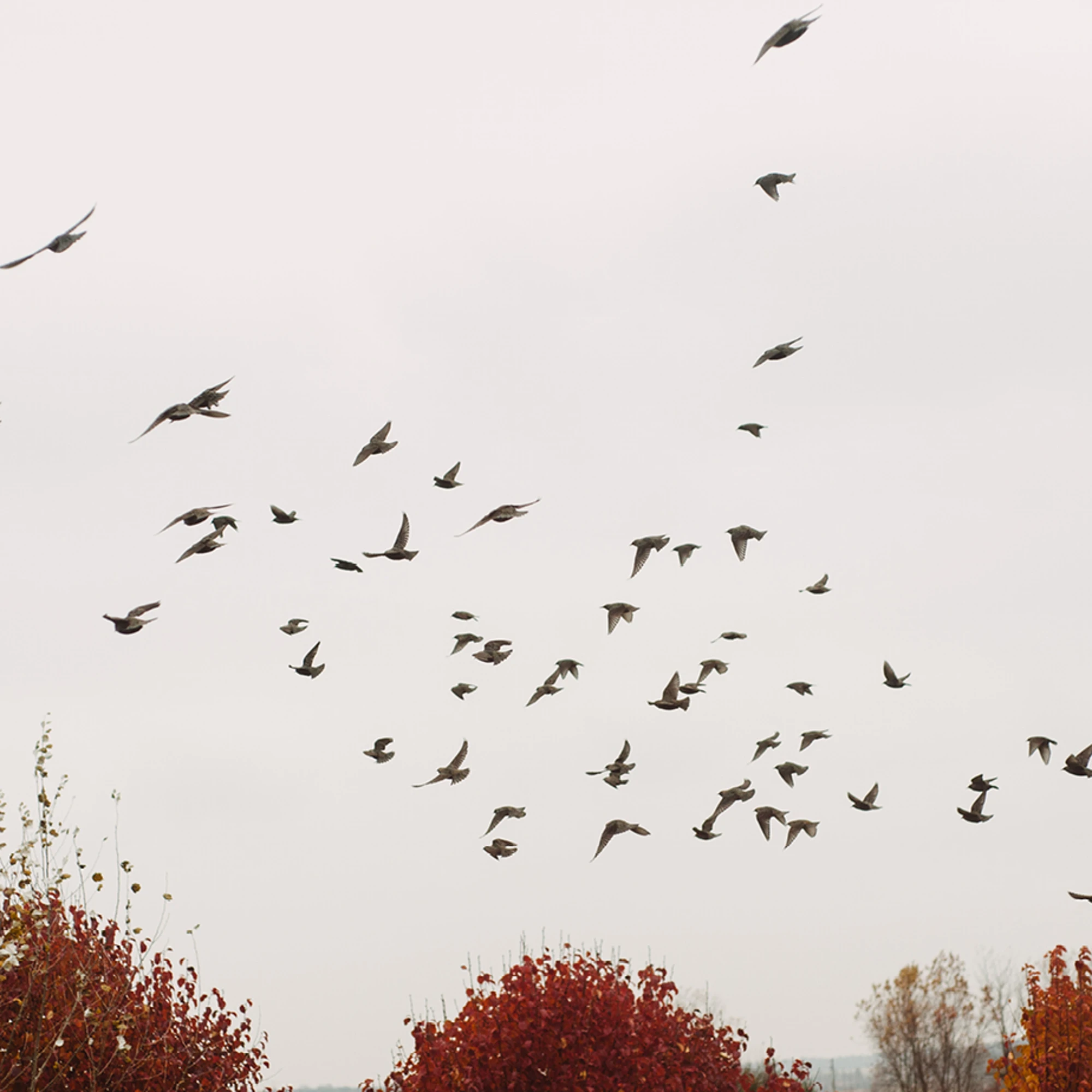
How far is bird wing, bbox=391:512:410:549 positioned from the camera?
17.5m

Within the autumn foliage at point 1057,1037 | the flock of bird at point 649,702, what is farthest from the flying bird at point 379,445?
the autumn foliage at point 1057,1037

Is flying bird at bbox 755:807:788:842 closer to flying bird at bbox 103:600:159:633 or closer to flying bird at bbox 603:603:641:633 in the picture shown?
flying bird at bbox 603:603:641:633

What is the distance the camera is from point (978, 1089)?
171ft

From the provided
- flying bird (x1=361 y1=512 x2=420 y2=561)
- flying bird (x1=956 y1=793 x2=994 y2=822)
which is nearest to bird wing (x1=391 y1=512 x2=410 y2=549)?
flying bird (x1=361 y1=512 x2=420 y2=561)

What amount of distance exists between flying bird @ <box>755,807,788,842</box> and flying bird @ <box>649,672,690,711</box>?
1769mm

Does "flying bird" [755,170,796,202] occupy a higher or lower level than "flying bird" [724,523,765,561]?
higher

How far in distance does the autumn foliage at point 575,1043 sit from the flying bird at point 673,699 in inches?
135

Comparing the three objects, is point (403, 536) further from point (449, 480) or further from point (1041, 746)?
point (1041, 746)

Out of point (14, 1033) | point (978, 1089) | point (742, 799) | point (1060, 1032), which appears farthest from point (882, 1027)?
point (14, 1033)

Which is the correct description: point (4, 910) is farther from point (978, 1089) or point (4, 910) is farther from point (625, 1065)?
point (978, 1089)

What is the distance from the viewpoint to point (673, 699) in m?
18.9

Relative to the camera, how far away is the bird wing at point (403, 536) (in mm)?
17484

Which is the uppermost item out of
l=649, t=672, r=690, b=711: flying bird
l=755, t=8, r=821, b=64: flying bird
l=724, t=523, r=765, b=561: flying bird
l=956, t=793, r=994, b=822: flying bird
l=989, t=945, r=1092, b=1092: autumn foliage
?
l=755, t=8, r=821, b=64: flying bird

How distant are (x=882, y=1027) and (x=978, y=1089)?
4335 millimetres
